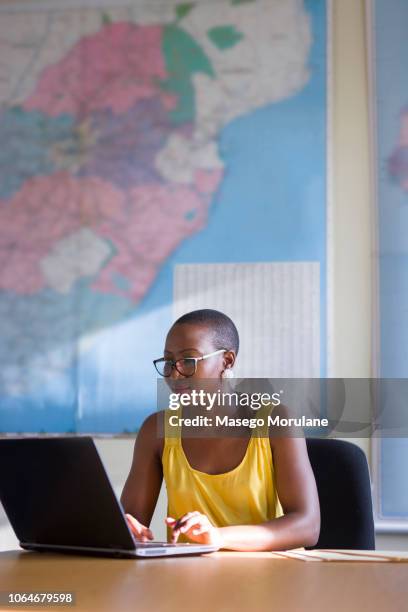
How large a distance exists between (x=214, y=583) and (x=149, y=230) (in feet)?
A: 7.61

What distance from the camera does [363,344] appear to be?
319cm

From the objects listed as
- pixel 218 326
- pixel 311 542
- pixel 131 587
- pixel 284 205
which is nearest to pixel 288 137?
pixel 284 205

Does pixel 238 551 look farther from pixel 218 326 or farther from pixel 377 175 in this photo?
pixel 377 175

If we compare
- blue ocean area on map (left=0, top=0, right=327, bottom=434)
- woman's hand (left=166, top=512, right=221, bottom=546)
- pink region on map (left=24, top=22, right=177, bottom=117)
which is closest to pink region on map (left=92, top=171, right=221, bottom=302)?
blue ocean area on map (left=0, top=0, right=327, bottom=434)

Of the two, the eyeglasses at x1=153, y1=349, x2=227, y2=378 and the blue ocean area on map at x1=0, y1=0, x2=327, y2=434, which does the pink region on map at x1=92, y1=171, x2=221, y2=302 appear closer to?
the blue ocean area on map at x1=0, y1=0, x2=327, y2=434

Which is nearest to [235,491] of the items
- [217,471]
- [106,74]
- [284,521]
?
[217,471]

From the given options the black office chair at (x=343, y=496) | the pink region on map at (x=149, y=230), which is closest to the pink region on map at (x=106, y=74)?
the pink region on map at (x=149, y=230)

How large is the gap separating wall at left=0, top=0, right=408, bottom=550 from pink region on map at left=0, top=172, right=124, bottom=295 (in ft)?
2.45

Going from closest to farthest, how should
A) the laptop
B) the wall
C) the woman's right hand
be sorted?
the laptop → the woman's right hand → the wall

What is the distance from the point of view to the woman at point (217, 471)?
5.97ft

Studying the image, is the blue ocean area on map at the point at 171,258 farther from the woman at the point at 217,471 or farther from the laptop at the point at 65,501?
the laptop at the point at 65,501

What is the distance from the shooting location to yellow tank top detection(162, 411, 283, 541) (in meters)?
1.91

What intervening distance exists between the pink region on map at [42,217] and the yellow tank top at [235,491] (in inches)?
65.3

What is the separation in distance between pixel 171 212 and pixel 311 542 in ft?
6.06
